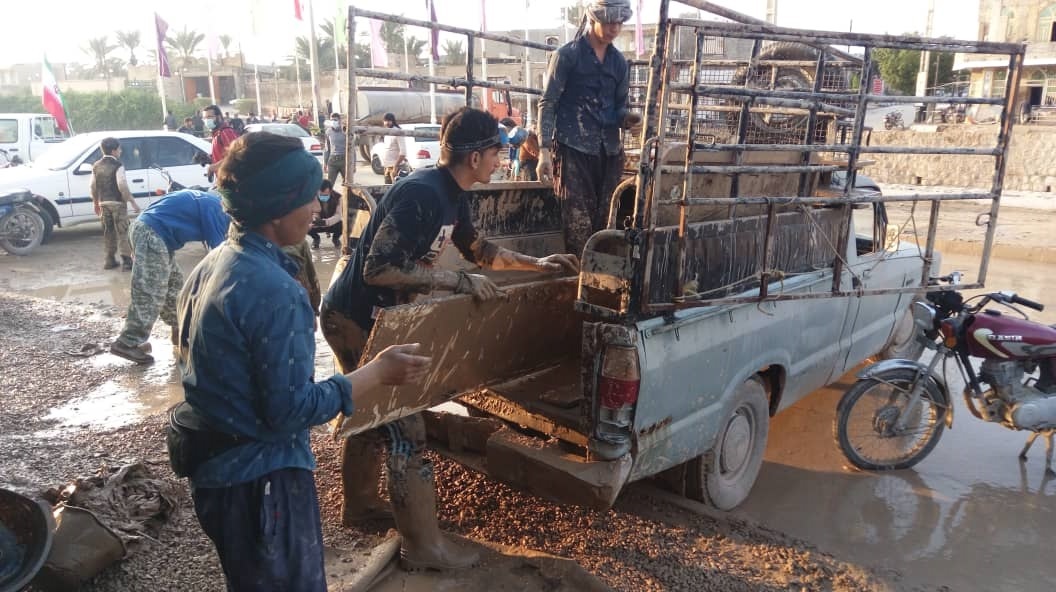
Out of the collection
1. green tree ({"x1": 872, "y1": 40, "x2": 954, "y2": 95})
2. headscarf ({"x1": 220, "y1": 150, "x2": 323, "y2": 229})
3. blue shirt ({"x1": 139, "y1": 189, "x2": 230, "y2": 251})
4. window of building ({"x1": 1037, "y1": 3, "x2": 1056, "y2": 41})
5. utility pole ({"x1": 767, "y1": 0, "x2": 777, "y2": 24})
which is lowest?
blue shirt ({"x1": 139, "y1": 189, "x2": 230, "y2": 251})

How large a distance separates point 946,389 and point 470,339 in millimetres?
2910

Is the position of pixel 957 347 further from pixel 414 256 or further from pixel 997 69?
pixel 997 69

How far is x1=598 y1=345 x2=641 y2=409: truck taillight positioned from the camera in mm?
2928

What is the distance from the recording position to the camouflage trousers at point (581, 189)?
4.36 m

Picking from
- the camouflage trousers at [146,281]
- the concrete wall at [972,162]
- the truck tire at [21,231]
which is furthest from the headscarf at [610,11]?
the concrete wall at [972,162]

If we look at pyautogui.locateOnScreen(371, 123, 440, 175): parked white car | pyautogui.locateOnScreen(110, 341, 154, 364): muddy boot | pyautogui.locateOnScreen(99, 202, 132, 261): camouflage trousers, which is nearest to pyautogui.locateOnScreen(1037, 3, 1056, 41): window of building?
pyautogui.locateOnScreen(371, 123, 440, 175): parked white car

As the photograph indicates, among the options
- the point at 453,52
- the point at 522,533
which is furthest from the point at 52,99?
the point at 453,52

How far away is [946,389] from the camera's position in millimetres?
4188

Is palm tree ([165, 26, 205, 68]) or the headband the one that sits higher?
palm tree ([165, 26, 205, 68])

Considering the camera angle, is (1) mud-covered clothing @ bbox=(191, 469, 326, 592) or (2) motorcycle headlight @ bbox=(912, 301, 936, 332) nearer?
(1) mud-covered clothing @ bbox=(191, 469, 326, 592)

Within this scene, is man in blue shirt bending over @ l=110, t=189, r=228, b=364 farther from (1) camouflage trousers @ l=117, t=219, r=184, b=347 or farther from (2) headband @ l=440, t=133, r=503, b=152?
(2) headband @ l=440, t=133, r=503, b=152

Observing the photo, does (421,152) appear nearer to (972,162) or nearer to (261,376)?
(972,162)

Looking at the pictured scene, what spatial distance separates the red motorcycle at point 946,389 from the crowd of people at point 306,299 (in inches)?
75.9

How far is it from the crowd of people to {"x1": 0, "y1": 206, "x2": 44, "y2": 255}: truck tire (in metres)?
5.88
